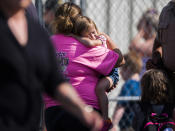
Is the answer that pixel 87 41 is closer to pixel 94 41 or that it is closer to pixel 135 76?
pixel 94 41

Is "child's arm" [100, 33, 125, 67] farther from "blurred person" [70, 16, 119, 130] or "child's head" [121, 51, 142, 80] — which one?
"child's head" [121, 51, 142, 80]

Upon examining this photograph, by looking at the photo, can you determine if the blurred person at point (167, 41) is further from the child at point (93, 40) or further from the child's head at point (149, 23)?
the child's head at point (149, 23)

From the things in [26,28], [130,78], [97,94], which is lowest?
[130,78]

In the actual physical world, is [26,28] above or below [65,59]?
above

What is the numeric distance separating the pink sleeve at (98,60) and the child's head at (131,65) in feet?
8.64

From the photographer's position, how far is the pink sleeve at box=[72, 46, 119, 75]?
3719 mm

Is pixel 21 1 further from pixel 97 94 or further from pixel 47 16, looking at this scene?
pixel 47 16

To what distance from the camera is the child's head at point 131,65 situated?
639 cm

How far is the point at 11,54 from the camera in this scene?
2.15 m

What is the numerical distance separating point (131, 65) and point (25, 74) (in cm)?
435

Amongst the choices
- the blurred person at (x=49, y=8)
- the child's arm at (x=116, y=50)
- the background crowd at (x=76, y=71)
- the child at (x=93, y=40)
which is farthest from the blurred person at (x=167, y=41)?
the blurred person at (x=49, y=8)

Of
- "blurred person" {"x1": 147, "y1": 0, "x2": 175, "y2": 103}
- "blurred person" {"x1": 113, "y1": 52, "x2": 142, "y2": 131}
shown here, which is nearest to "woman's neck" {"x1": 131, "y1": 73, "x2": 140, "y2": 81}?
"blurred person" {"x1": 113, "y1": 52, "x2": 142, "y2": 131}

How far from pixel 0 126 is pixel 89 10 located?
5.04 metres

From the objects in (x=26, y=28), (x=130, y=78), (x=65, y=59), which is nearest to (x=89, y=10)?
(x=130, y=78)
